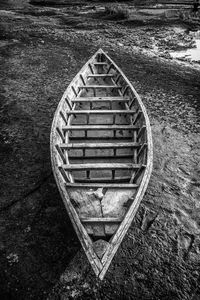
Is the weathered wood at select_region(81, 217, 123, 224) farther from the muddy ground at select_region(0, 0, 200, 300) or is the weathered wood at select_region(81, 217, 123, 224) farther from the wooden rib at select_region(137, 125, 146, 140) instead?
the wooden rib at select_region(137, 125, 146, 140)

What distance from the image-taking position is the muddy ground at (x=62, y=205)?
3.21m

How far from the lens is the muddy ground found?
321cm

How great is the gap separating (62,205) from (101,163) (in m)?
0.97

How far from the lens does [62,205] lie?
418 cm

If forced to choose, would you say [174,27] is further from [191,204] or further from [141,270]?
[141,270]

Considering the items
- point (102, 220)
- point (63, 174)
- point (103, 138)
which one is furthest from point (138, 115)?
point (102, 220)

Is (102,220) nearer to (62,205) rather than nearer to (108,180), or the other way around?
(108,180)

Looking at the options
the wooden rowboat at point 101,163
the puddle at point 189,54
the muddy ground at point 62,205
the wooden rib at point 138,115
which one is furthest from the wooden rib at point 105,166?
the puddle at point 189,54

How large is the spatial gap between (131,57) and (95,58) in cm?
326

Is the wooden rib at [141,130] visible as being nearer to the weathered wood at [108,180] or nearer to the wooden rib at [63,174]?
the weathered wood at [108,180]

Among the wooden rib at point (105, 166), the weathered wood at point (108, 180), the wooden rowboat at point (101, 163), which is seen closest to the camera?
the wooden rowboat at point (101, 163)

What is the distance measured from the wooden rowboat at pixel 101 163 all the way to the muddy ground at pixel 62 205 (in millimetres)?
726

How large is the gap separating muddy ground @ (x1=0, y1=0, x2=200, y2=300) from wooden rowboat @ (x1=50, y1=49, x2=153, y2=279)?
28.6 inches

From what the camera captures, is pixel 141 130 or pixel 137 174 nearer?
pixel 137 174
